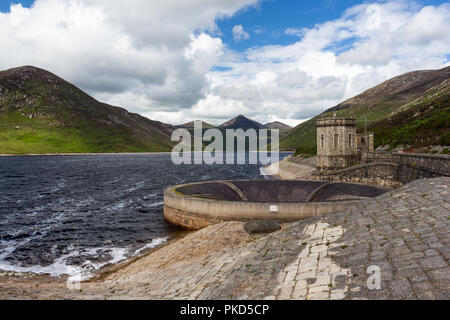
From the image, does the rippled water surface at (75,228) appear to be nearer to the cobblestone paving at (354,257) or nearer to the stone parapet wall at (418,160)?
the cobblestone paving at (354,257)

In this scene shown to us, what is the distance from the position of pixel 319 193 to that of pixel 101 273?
83.3 feet

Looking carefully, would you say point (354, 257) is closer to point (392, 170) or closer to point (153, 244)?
point (153, 244)

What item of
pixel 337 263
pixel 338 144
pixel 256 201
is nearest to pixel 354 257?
pixel 337 263

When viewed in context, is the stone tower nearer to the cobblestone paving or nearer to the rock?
the rock

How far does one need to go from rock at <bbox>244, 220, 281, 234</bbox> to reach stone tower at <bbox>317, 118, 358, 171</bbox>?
98.2ft

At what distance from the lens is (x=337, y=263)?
32.9 feet

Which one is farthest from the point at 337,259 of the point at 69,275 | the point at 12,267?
the point at 12,267

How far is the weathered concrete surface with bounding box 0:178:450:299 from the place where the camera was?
26.7 feet

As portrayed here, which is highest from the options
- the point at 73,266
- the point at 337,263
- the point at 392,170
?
the point at 392,170

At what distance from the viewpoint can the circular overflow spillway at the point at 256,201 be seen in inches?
1059

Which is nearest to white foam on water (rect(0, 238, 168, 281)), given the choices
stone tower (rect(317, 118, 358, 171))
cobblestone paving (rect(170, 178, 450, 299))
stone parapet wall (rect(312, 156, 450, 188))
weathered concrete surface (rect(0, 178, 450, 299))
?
weathered concrete surface (rect(0, 178, 450, 299))

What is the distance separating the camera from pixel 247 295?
9430mm

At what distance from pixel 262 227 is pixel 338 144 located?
103 feet
